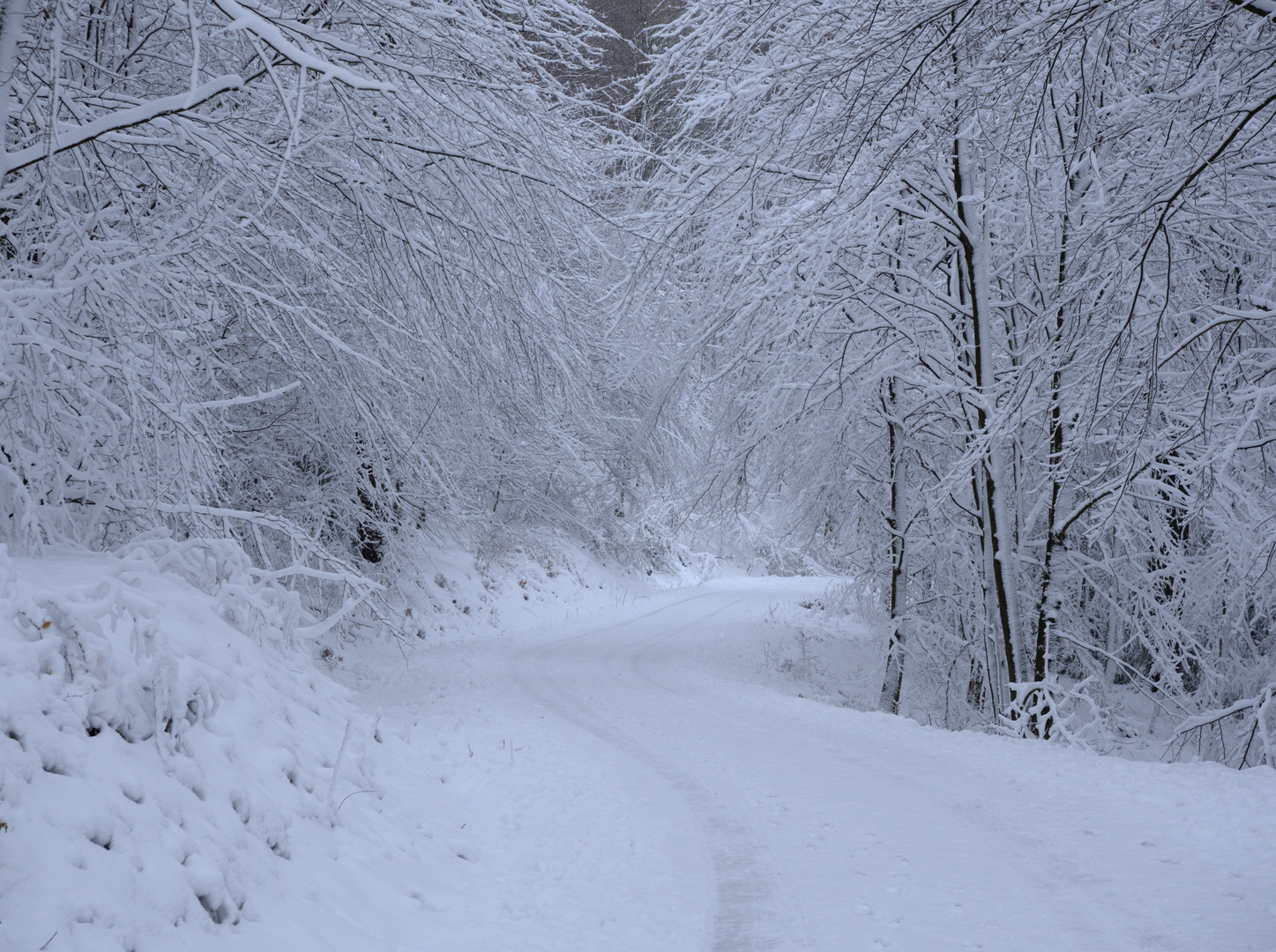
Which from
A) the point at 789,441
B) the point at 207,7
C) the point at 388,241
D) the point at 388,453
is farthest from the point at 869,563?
the point at 207,7

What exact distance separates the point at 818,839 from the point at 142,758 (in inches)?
148

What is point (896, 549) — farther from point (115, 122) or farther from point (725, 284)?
point (115, 122)

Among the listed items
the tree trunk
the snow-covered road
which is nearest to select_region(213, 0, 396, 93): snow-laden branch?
the snow-covered road

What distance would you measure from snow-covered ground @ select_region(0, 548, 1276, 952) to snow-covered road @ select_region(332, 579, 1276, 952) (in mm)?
22

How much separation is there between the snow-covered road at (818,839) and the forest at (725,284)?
6.52 feet

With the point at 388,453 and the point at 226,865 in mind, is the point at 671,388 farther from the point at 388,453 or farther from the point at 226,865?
the point at 226,865

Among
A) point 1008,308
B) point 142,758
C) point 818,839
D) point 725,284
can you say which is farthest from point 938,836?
point 1008,308

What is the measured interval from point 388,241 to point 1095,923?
6.60 metres

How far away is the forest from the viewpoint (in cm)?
503

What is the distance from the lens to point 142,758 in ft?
12.2

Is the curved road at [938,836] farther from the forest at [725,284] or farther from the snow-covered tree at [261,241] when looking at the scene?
the snow-covered tree at [261,241]

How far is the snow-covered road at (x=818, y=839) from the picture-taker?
3.89 m

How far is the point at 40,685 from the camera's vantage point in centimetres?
352

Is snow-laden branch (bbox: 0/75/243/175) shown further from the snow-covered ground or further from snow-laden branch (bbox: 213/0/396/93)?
the snow-covered ground
